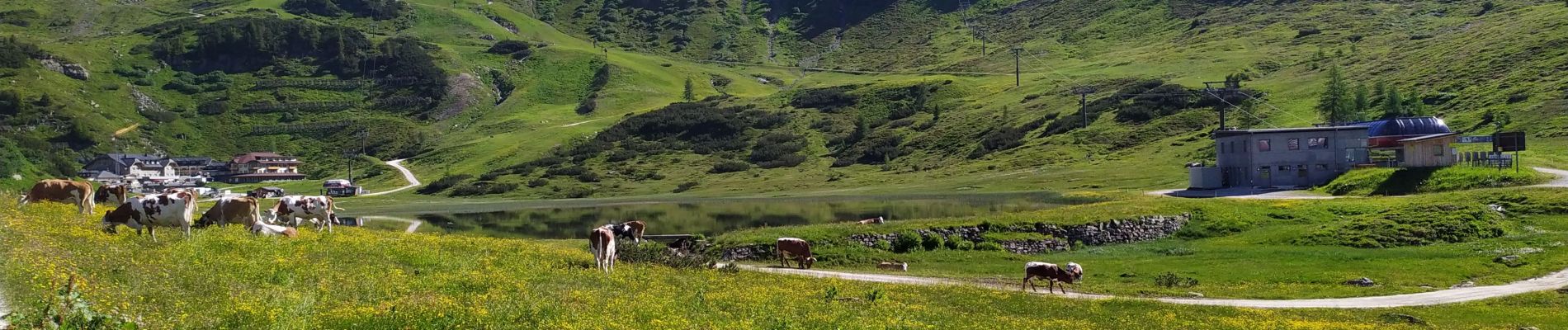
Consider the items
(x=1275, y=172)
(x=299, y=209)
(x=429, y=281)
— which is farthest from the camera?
(x=1275, y=172)

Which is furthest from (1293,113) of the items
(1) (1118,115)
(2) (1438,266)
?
(2) (1438,266)

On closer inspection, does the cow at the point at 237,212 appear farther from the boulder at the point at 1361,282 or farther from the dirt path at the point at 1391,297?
the boulder at the point at 1361,282

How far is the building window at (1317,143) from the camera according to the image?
10094cm

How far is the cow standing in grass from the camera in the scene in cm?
4641

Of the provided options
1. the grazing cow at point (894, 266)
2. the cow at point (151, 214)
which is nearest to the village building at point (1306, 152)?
the grazing cow at point (894, 266)

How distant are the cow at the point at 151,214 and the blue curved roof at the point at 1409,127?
338ft

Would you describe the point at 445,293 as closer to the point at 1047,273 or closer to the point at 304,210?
the point at 1047,273

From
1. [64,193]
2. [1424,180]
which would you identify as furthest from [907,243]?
[1424,180]

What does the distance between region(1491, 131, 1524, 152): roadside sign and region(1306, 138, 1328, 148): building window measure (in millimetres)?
16612

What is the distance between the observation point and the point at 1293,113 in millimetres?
159000

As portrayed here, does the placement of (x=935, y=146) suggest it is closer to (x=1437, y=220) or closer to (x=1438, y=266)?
(x=1437, y=220)

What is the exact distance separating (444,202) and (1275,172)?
114 meters

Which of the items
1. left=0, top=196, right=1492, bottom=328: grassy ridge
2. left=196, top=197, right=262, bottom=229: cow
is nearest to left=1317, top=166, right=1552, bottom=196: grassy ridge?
left=0, top=196, right=1492, bottom=328: grassy ridge

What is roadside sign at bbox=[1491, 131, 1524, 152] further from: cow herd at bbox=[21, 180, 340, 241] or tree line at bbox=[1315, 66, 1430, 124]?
cow herd at bbox=[21, 180, 340, 241]
